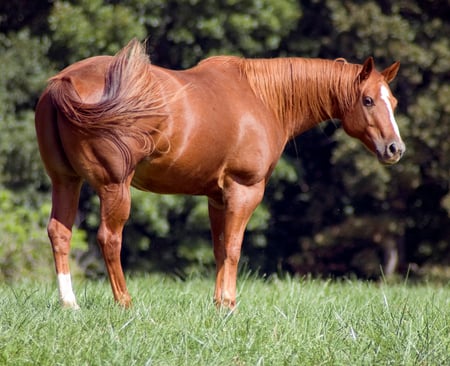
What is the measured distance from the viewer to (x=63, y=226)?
602 centimetres

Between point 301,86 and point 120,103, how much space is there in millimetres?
1736

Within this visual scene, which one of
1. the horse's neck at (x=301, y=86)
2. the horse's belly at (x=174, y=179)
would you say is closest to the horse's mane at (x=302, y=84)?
the horse's neck at (x=301, y=86)

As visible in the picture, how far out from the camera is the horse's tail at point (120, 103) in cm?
568

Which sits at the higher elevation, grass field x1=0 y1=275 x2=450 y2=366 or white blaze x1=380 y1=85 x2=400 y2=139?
white blaze x1=380 y1=85 x2=400 y2=139

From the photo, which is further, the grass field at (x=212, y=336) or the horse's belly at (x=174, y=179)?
the horse's belly at (x=174, y=179)

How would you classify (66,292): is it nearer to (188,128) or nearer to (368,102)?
(188,128)

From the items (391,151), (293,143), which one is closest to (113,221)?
(391,151)

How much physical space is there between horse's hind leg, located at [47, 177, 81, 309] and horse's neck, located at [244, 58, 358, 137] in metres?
1.63

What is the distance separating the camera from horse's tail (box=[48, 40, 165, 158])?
18.6 feet

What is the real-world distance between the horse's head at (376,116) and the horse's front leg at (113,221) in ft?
6.42

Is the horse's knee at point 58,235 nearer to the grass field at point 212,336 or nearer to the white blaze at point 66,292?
the white blaze at point 66,292

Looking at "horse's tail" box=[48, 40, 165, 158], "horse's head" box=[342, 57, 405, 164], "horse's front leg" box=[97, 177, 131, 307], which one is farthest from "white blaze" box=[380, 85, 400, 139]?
"horse's front leg" box=[97, 177, 131, 307]

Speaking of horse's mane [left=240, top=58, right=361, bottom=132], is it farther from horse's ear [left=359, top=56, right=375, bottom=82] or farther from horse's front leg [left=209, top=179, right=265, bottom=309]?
horse's front leg [left=209, top=179, right=265, bottom=309]

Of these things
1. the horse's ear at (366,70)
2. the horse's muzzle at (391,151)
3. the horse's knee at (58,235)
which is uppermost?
the horse's ear at (366,70)
